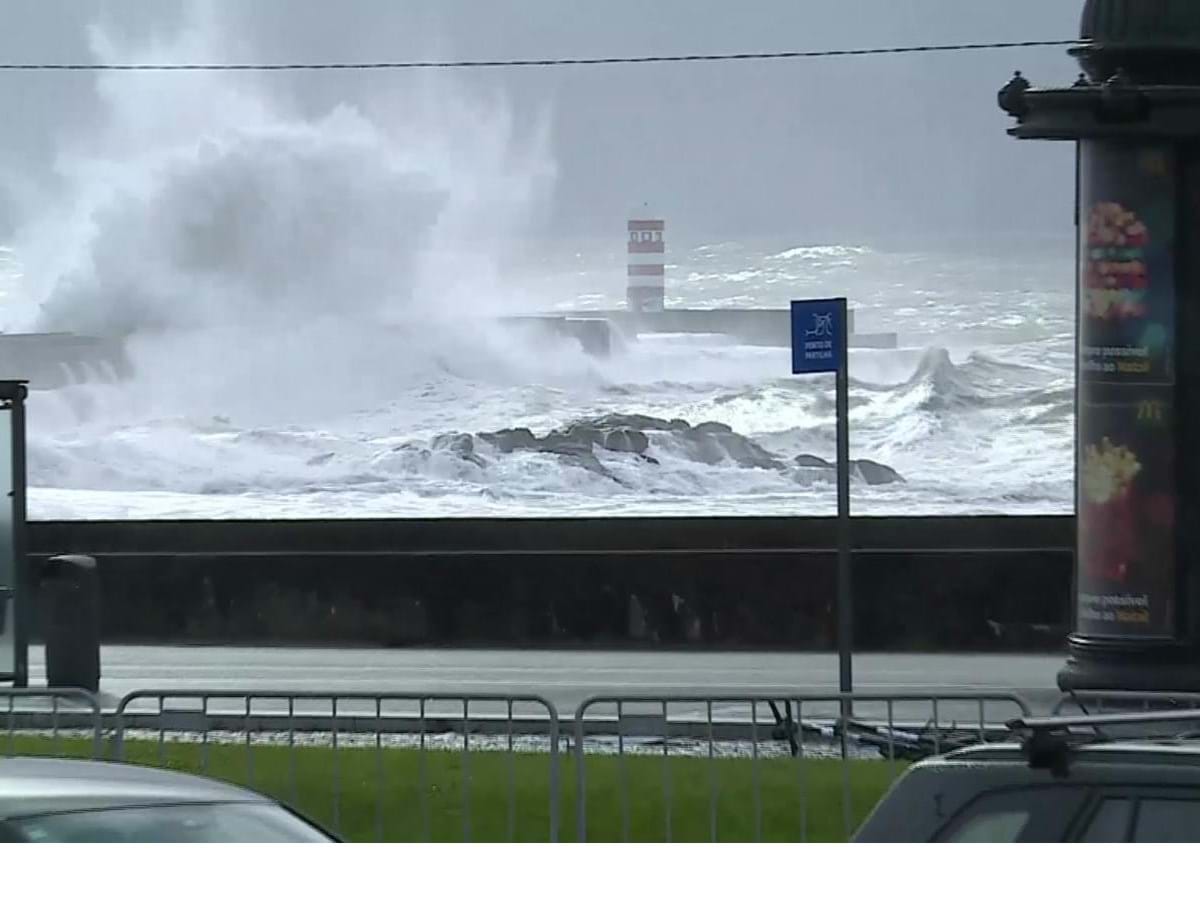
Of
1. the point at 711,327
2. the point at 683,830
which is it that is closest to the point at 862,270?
the point at 711,327

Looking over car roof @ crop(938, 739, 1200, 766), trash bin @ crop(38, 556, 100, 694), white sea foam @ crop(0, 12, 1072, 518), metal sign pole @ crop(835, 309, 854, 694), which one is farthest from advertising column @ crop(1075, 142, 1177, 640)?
white sea foam @ crop(0, 12, 1072, 518)

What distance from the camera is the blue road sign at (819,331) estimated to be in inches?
439

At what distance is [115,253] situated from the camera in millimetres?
55875

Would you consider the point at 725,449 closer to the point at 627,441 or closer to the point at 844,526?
the point at 627,441

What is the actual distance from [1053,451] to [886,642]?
111ft

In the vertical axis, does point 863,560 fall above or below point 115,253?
below

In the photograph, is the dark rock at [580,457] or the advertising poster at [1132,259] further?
the dark rock at [580,457]

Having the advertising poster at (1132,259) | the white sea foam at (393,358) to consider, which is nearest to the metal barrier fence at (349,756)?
the advertising poster at (1132,259)

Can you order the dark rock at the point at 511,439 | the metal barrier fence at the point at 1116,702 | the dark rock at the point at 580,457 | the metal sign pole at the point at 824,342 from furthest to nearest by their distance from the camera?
1. the dark rock at the point at 511,439
2. the dark rock at the point at 580,457
3. the metal sign pole at the point at 824,342
4. the metal barrier fence at the point at 1116,702

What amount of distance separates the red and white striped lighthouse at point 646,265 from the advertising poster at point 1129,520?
196 feet

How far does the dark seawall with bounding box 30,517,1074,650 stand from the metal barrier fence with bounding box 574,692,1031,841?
8071 mm

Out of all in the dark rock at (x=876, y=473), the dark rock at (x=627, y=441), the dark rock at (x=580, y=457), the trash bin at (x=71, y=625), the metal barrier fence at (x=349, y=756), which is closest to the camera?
the metal barrier fence at (x=349, y=756)

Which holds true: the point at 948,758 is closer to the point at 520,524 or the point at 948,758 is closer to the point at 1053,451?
the point at 520,524

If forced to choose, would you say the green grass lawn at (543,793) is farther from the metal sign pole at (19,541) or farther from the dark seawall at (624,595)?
the dark seawall at (624,595)
